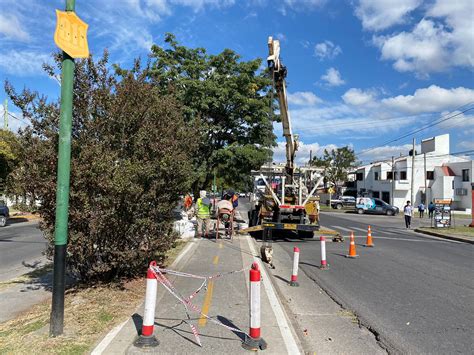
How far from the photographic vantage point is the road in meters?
5.60

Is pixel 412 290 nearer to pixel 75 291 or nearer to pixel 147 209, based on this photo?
pixel 147 209

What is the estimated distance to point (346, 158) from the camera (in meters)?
69.9

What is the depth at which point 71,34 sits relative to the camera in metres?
5.16

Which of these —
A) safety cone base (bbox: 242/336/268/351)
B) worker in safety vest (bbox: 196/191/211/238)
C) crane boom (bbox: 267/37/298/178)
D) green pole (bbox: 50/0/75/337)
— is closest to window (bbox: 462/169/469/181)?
crane boom (bbox: 267/37/298/178)

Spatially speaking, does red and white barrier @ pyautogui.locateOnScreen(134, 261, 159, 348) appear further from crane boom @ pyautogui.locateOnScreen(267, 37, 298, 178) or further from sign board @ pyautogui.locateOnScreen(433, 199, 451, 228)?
sign board @ pyautogui.locateOnScreen(433, 199, 451, 228)

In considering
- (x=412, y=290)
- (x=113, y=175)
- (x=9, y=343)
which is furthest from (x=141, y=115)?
(x=412, y=290)

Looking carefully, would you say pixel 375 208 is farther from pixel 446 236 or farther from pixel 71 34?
pixel 71 34

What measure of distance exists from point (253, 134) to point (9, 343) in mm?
17856

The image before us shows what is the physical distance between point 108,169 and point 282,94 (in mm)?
10451

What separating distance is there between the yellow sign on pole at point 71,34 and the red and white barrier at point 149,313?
2719 millimetres

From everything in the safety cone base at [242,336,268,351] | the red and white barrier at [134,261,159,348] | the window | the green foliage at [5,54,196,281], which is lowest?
the safety cone base at [242,336,268,351]

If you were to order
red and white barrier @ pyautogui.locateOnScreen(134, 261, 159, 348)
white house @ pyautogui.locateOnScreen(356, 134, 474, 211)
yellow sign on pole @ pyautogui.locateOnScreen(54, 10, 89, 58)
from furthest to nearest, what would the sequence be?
white house @ pyautogui.locateOnScreen(356, 134, 474, 211) < yellow sign on pole @ pyautogui.locateOnScreen(54, 10, 89, 58) < red and white barrier @ pyautogui.locateOnScreen(134, 261, 159, 348)

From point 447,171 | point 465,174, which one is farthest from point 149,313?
point 447,171

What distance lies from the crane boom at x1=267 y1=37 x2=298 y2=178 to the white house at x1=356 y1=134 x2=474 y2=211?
114 feet
